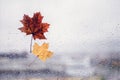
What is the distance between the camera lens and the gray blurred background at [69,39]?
1.10 m

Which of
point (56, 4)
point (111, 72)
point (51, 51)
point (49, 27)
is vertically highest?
point (56, 4)

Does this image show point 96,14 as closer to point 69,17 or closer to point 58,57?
point 69,17

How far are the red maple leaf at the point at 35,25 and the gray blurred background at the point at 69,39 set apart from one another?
0.02m

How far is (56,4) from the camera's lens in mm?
1112

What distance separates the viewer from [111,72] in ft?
3.63

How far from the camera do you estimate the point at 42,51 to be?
112cm

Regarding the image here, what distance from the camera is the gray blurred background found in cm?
110

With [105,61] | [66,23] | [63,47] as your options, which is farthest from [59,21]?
[105,61]

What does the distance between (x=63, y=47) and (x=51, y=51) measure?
0.22 feet

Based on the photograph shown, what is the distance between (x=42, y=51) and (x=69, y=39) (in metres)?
0.15

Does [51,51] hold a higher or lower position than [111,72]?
higher

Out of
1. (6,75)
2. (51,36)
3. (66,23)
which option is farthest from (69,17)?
→ (6,75)

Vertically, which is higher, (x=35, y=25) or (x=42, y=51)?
(x=35, y=25)

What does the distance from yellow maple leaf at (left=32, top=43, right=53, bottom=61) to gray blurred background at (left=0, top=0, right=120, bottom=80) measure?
0.07 ft
